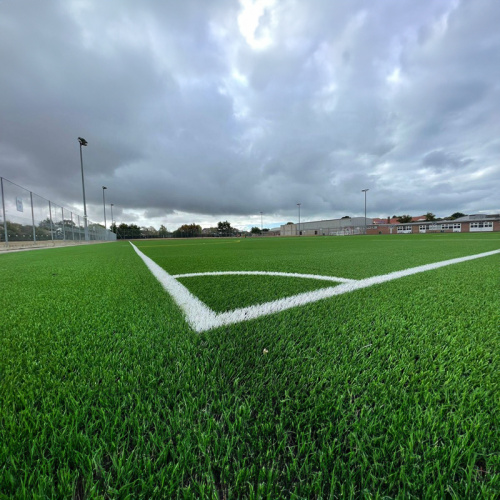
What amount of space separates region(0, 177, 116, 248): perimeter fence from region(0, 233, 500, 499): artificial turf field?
614 inches

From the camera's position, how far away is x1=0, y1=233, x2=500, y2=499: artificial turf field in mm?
581

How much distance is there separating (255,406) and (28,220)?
63.3 ft

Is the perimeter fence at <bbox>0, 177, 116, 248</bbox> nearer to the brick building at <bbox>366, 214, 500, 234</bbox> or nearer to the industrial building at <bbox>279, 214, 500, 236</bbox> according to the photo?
the industrial building at <bbox>279, 214, 500, 236</bbox>

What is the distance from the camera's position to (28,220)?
48.3ft

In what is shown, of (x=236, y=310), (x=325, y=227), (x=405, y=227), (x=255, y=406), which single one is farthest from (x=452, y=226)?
(x=255, y=406)

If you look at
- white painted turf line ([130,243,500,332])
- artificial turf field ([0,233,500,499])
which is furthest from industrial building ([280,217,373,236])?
artificial turf field ([0,233,500,499])

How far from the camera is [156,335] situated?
1.34 metres

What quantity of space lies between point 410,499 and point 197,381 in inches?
26.9

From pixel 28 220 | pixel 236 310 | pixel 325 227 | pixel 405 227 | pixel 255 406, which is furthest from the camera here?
pixel 325 227

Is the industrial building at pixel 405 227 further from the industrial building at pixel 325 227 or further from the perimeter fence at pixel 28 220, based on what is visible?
the perimeter fence at pixel 28 220

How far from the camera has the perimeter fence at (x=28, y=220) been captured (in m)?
12.6

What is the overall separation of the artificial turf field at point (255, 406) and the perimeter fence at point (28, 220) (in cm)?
1558

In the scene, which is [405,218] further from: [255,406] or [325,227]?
[255,406]

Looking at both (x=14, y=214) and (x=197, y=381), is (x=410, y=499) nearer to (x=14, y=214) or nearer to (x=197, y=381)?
(x=197, y=381)
